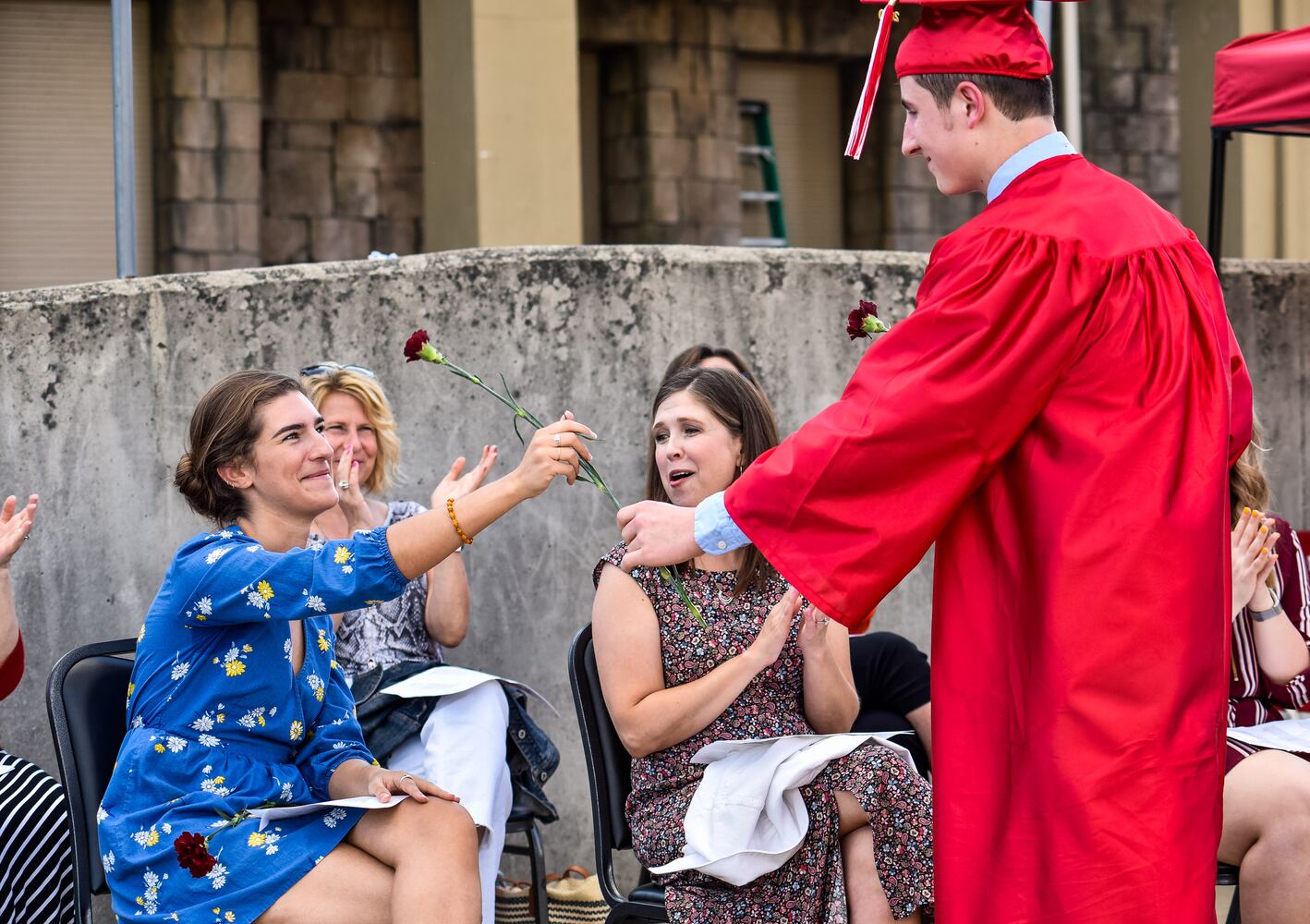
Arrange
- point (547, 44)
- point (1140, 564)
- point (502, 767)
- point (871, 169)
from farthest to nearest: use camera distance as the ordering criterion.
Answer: point (871, 169) < point (547, 44) < point (502, 767) < point (1140, 564)

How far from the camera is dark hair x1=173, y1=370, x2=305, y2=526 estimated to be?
333 centimetres

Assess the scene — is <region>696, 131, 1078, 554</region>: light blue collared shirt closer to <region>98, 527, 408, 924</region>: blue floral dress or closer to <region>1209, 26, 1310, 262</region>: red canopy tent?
<region>98, 527, 408, 924</region>: blue floral dress

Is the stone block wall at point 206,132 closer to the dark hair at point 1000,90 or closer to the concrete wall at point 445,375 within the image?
the concrete wall at point 445,375

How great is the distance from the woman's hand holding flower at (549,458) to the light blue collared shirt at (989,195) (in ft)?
1.28

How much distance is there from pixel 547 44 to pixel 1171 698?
6.97m

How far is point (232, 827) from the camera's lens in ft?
10.1

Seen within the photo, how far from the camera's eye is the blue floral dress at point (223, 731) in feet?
9.95

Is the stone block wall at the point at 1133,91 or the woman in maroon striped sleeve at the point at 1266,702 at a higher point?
the stone block wall at the point at 1133,91

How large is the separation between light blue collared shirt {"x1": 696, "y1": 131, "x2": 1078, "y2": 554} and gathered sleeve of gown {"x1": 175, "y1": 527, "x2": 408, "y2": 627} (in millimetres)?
609

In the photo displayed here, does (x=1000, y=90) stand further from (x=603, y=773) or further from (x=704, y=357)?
(x=704, y=357)

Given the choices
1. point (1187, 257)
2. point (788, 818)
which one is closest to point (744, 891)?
point (788, 818)

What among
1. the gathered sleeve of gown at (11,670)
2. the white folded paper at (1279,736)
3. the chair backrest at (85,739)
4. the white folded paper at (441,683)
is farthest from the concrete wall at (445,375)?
the white folded paper at (1279,736)

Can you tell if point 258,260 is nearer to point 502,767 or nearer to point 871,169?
point 871,169

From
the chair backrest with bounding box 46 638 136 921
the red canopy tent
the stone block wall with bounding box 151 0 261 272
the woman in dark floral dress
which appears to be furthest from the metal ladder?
the chair backrest with bounding box 46 638 136 921
